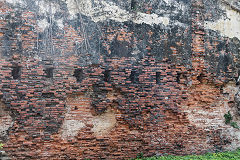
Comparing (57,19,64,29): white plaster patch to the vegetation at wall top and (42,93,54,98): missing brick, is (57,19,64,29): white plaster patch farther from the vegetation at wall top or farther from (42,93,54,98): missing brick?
the vegetation at wall top

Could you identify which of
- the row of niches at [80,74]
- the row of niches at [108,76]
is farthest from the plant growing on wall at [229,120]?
the row of niches at [108,76]

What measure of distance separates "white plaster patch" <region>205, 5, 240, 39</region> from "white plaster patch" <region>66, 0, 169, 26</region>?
1997 mm

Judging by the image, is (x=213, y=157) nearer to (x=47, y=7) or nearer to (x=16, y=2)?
(x=47, y=7)

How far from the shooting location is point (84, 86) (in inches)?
217

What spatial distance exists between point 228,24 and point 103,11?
3.77 meters

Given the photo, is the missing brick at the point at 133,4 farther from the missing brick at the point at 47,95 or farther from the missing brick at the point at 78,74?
the missing brick at the point at 47,95

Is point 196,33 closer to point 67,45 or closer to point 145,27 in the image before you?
point 145,27

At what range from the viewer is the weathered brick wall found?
17.0ft

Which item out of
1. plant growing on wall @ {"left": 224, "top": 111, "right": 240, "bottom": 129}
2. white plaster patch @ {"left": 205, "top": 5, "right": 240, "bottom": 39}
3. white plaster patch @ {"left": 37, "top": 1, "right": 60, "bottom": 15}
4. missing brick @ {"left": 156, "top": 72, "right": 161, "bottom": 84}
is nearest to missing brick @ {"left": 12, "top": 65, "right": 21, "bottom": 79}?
white plaster patch @ {"left": 37, "top": 1, "right": 60, "bottom": 15}

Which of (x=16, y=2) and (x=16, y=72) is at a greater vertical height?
(x=16, y=2)

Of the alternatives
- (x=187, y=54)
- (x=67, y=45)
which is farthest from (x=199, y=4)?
(x=67, y=45)

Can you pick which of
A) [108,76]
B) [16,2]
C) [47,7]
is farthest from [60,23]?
[108,76]

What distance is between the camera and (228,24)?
6992mm

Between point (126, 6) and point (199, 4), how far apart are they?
2.15 meters
